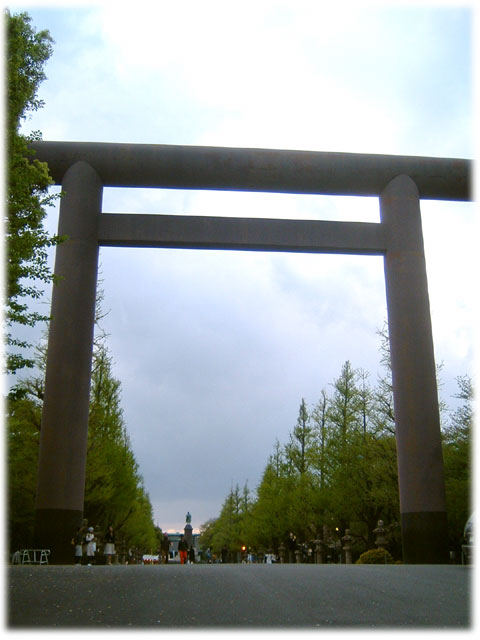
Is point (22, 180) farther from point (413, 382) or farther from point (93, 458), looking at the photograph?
point (93, 458)

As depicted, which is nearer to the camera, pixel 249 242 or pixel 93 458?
pixel 249 242

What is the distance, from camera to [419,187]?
2292 cm

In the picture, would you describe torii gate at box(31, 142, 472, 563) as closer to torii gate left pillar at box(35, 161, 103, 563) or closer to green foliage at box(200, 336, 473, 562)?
torii gate left pillar at box(35, 161, 103, 563)

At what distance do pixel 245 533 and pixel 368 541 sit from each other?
24.8 metres

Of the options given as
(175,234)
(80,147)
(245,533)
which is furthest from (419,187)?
(245,533)

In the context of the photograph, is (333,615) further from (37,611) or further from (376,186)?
(376,186)

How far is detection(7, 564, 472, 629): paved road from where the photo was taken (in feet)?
28.2

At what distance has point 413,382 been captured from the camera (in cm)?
2066

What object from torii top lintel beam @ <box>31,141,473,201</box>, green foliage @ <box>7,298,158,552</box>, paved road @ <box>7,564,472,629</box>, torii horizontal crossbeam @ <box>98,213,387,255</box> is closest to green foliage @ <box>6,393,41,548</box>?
green foliage @ <box>7,298,158,552</box>

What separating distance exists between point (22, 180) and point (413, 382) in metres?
13.2

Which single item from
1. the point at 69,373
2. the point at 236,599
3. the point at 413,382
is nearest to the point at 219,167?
the point at 69,373

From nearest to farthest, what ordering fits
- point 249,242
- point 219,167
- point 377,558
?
point 249,242
point 219,167
point 377,558

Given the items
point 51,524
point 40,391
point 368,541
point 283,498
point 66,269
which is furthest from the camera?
point 283,498

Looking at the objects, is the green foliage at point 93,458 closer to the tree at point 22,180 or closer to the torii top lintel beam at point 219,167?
the torii top lintel beam at point 219,167
